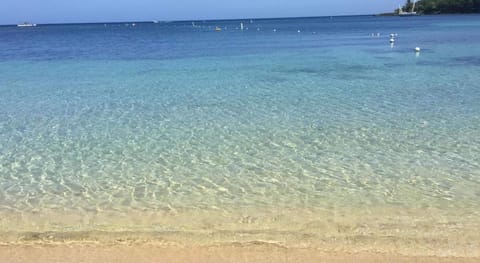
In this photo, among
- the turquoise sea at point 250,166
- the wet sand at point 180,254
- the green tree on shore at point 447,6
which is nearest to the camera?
the wet sand at point 180,254

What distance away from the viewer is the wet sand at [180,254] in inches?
184

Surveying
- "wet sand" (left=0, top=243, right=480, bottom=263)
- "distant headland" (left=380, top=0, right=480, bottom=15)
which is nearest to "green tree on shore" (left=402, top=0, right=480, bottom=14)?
"distant headland" (left=380, top=0, right=480, bottom=15)

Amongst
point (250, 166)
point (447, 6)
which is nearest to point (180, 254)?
point (250, 166)

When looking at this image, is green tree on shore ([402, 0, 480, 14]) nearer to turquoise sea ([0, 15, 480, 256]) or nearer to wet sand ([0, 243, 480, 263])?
turquoise sea ([0, 15, 480, 256])

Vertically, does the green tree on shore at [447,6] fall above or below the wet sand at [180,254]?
above

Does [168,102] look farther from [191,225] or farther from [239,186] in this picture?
[191,225]

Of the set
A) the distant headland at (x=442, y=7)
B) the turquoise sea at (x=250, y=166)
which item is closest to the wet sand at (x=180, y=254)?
the turquoise sea at (x=250, y=166)

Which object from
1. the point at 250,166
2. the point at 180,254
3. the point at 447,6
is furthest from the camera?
the point at 447,6

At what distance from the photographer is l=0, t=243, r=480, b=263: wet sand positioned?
184 inches

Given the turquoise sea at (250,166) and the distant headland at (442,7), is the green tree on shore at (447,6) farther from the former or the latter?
the turquoise sea at (250,166)

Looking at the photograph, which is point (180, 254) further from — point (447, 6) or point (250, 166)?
point (447, 6)

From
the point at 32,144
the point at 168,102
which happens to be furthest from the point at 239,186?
the point at 168,102

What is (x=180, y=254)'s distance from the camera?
4848 millimetres

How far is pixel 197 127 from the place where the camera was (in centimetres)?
1051
